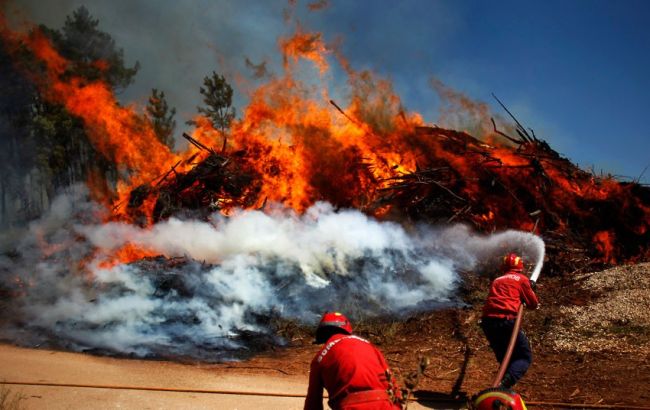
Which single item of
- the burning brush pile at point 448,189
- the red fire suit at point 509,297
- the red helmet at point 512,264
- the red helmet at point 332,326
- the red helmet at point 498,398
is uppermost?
the burning brush pile at point 448,189

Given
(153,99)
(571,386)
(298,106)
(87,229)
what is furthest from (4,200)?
(571,386)

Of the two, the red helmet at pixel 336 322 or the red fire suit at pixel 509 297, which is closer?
the red helmet at pixel 336 322

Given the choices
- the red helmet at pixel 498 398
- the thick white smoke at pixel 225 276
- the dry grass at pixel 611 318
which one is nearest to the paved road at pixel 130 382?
the thick white smoke at pixel 225 276

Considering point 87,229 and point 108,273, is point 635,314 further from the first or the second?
point 87,229

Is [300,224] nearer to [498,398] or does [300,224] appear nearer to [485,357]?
[485,357]

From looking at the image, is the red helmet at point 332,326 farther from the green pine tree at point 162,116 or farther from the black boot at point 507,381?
the green pine tree at point 162,116

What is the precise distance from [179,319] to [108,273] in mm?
2581

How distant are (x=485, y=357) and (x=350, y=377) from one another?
5628mm

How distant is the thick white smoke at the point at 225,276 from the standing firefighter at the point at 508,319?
4.41 m

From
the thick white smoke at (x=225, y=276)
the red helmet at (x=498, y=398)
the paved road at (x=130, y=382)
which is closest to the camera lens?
the red helmet at (x=498, y=398)

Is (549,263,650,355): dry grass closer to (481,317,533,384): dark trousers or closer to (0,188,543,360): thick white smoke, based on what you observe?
(0,188,543,360): thick white smoke

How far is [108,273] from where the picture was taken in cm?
1114

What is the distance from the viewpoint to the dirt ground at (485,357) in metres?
6.45

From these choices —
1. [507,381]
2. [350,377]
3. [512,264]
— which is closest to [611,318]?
[512,264]
